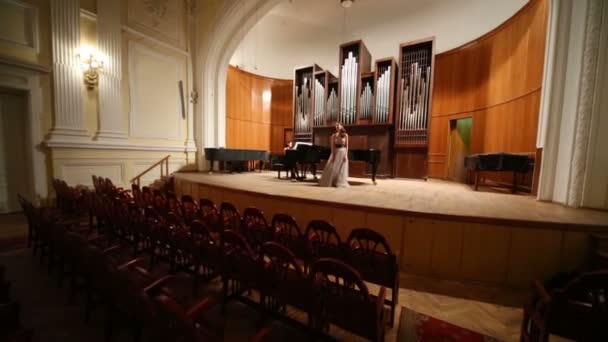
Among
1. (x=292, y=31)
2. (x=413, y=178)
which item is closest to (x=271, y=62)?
(x=292, y=31)

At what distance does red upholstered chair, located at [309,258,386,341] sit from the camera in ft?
4.37

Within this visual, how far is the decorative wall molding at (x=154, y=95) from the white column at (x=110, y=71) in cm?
34

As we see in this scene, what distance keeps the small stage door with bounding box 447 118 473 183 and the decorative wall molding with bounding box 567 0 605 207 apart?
4.26 meters

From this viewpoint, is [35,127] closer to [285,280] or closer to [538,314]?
[285,280]

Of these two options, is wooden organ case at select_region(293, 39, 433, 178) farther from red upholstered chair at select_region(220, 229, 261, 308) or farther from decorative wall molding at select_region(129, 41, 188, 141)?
red upholstered chair at select_region(220, 229, 261, 308)

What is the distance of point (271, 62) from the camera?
10.5 meters

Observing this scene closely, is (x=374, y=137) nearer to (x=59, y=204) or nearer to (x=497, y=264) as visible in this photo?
(x=497, y=264)

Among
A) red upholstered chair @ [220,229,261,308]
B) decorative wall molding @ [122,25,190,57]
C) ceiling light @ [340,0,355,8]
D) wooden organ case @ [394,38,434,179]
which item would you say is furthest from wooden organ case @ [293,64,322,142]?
red upholstered chair @ [220,229,261,308]

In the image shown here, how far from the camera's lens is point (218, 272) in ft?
6.79

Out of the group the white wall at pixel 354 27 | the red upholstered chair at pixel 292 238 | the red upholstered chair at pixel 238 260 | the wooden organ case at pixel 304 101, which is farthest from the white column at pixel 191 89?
the red upholstered chair at pixel 238 260

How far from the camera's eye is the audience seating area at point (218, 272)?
1.28 metres

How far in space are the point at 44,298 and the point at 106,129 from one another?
4.92m

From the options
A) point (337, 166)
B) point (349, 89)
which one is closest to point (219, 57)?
point (349, 89)

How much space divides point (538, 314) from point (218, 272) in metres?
2.31
